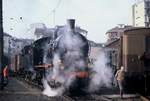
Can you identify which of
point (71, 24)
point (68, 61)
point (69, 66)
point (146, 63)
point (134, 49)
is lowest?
point (69, 66)

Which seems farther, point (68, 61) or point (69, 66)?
point (68, 61)

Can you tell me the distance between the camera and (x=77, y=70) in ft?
62.8

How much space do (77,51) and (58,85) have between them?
7.18 ft

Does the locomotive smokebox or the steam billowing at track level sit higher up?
the locomotive smokebox

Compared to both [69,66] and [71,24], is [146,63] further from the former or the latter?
[71,24]

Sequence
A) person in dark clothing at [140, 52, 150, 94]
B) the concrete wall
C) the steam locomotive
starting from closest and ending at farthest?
1. the steam locomotive
2. person in dark clothing at [140, 52, 150, 94]
3. the concrete wall

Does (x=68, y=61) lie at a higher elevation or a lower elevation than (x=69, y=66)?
higher

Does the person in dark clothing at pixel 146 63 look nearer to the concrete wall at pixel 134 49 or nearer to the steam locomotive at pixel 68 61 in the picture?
the concrete wall at pixel 134 49

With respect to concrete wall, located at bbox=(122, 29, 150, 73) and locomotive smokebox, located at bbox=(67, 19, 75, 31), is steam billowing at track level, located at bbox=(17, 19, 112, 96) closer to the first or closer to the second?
locomotive smokebox, located at bbox=(67, 19, 75, 31)

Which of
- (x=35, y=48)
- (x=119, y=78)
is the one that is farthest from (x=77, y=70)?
(x=35, y=48)

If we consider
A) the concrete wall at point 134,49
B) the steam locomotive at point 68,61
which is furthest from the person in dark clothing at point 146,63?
the steam locomotive at point 68,61

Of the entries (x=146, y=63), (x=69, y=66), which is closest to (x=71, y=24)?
(x=69, y=66)

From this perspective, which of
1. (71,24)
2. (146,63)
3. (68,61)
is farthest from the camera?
(71,24)

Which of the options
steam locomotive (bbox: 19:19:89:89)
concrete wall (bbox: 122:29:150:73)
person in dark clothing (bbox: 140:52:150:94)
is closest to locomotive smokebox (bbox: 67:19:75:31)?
steam locomotive (bbox: 19:19:89:89)
